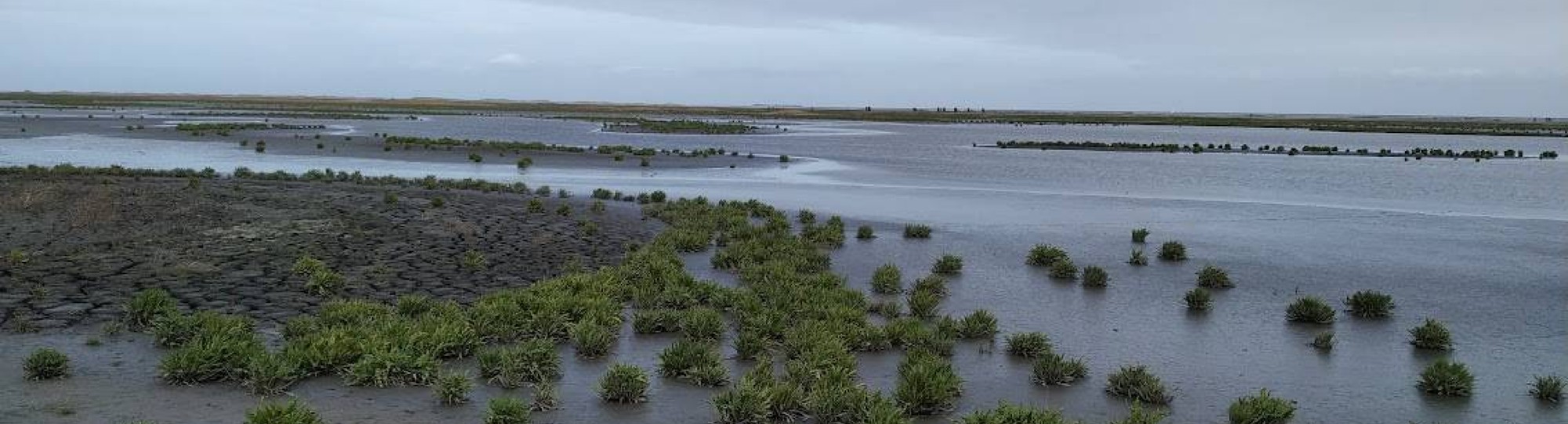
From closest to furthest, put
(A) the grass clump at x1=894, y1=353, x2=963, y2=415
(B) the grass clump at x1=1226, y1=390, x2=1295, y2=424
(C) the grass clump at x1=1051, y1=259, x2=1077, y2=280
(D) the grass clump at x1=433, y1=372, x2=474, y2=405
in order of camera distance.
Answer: (B) the grass clump at x1=1226, y1=390, x2=1295, y2=424
(D) the grass clump at x1=433, y1=372, x2=474, y2=405
(A) the grass clump at x1=894, y1=353, x2=963, y2=415
(C) the grass clump at x1=1051, y1=259, x2=1077, y2=280

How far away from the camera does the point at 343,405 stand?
8375mm

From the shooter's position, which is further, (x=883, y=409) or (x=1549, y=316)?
(x=1549, y=316)

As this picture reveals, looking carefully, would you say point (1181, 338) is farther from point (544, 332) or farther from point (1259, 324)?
point (544, 332)

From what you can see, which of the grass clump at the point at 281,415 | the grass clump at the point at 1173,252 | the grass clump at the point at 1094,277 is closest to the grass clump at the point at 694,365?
the grass clump at the point at 281,415

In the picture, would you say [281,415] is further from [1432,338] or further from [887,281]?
[1432,338]

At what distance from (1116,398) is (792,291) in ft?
17.7

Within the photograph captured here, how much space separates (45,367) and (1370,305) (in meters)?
15.7

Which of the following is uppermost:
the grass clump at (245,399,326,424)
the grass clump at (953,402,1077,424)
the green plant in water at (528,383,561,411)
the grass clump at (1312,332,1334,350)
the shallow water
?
the grass clump at (245,399,326,424)

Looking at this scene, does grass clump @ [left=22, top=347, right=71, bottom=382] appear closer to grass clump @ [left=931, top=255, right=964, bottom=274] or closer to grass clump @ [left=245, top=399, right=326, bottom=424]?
grass clump @ [left=245, top=399, right=326, bottom=424]

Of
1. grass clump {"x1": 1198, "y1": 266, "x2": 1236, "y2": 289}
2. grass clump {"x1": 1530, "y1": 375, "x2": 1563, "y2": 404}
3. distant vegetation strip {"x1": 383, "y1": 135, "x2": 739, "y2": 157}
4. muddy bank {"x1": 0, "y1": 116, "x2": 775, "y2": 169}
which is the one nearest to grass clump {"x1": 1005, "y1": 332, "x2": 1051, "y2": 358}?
grass clump {"x1": 1530, "y1": 375, "x2": 1563, "y2": 404}

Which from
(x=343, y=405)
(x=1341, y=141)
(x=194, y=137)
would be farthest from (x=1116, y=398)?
(x=1341, y=141)

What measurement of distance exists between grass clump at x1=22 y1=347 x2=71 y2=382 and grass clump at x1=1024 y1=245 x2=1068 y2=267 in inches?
566

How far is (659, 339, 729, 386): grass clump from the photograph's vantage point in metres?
9.48

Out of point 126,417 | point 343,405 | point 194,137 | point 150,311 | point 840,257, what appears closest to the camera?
point 126,417
